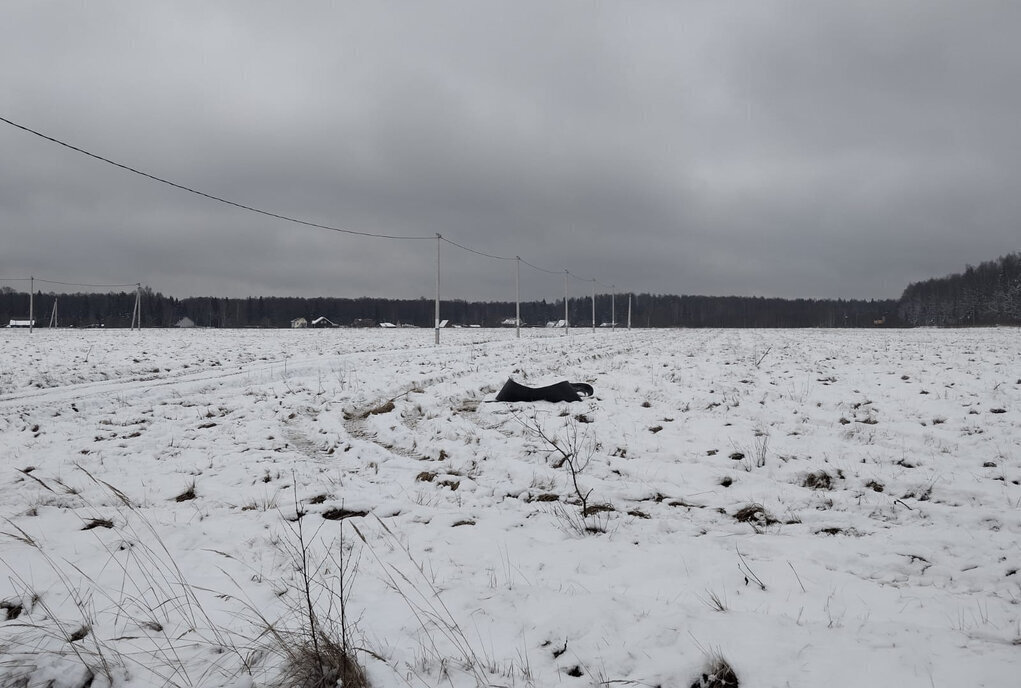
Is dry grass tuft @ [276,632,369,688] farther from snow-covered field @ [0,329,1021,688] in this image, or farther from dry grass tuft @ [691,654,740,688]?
dry grass tuft @ [691,654,740,688]

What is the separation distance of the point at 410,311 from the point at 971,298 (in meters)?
127

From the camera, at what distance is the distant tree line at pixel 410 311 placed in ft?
399

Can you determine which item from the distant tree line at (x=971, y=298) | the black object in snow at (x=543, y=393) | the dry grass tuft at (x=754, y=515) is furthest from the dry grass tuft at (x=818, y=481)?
the distant tree line at (x=971, y=298)

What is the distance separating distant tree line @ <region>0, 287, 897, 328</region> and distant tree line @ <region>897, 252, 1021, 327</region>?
283 inches

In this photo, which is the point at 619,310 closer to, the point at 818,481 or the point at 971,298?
the point at 971,298

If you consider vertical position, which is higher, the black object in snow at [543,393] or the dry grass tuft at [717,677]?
the black object in snow at [543,393]

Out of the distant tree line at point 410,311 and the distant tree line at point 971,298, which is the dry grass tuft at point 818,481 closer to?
the distant tree line at point 410,311

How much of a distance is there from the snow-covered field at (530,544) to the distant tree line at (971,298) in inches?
4372

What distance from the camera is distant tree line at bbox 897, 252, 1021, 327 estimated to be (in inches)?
3575

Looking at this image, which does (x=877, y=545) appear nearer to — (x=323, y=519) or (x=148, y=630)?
(x=323, y=519)

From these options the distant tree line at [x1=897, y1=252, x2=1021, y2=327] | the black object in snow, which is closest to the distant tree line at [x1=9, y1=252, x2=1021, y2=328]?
the distant tree line at [x1=897, y1=252, x2=1021, y2=327]

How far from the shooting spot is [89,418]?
8648 millimetres

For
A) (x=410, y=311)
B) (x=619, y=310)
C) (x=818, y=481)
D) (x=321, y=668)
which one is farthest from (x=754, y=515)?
(x=619, y=310)

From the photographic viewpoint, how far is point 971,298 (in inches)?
3962
